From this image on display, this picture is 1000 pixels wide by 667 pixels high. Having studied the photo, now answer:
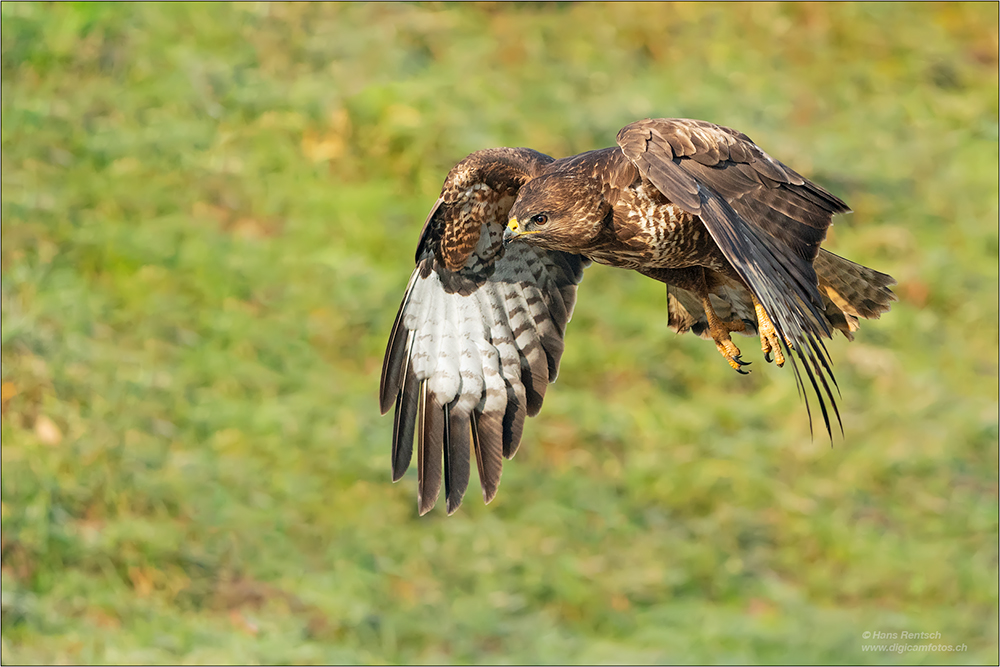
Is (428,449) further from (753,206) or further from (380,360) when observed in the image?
(380,360)

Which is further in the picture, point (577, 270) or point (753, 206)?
point (577, 270)

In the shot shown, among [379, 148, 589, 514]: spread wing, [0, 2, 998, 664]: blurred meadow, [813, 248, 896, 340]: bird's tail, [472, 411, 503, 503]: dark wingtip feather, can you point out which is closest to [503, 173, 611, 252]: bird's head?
[379, 148, 589, 514]: spread wing

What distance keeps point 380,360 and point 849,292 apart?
23.1 ft

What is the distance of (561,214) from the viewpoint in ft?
18.2

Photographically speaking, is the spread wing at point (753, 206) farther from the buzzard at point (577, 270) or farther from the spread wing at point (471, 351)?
the spread wing at point (471, 351)

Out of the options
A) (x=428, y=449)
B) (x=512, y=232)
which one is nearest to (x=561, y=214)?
(x=512, y=232)

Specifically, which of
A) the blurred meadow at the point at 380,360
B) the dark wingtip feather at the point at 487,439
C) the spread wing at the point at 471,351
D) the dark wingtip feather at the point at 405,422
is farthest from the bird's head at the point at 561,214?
the blurred meadow at the point at 380,360

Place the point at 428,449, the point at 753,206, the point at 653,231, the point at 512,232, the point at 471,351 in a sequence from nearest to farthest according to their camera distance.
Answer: the point at 753,206 < the point at 653,231 < the point at 512,232 < the point at 428,449 < the point at 471,351

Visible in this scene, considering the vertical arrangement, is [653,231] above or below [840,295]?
above

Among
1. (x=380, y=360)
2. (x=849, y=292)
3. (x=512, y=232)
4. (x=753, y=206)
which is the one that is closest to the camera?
(x=753, y=206)

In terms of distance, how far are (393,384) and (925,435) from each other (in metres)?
7.42

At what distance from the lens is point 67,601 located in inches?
427

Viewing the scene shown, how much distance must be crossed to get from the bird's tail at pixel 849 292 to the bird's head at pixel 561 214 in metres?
1.30

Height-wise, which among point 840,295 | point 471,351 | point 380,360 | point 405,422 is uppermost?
point 380,360
